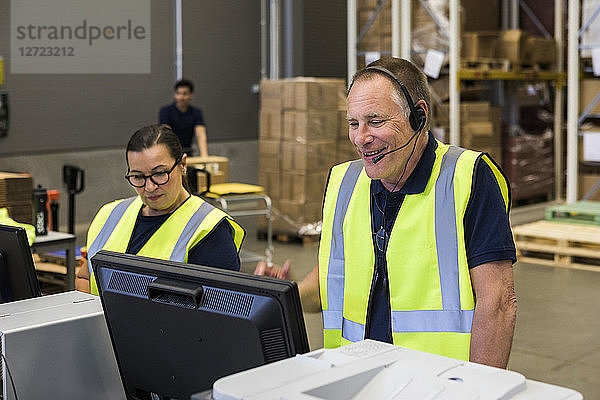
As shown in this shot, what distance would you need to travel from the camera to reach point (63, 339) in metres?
2.13

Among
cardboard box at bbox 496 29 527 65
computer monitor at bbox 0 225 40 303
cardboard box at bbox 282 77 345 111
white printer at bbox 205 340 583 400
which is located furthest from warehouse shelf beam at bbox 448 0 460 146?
white printer at bbox 205 340 583 400

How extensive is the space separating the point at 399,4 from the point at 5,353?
1021cm

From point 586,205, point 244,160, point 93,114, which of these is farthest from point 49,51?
point 586,205

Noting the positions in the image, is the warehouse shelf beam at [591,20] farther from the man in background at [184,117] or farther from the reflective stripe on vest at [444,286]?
the reflective stripe on vest at [444,286]

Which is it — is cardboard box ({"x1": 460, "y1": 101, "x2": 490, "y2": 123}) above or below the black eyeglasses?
above

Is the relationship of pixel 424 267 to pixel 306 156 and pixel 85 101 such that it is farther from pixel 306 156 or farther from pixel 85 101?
pixel 85 101

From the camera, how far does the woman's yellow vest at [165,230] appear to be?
335 centimetres

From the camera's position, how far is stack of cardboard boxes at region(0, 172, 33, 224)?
650cm

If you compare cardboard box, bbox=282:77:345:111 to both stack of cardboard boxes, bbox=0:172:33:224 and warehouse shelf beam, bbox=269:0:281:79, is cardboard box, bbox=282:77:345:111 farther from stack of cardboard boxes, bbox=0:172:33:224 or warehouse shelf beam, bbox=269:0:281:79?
stack of cardboard boxes, bbox=0:172:33:224

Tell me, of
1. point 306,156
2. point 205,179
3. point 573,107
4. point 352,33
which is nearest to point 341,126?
point 306,156

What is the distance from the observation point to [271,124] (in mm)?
10758

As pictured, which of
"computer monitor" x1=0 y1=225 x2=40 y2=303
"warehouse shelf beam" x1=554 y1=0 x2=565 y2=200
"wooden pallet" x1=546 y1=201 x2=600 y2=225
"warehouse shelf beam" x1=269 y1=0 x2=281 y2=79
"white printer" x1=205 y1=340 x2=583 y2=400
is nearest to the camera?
"white printer" x1=205 y1=340 x2=583 y2=400

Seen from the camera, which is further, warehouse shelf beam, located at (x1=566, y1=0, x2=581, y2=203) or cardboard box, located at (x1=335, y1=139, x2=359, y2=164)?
cardboard box, located at (x1=335, y1=139, x2=359, y2=164)

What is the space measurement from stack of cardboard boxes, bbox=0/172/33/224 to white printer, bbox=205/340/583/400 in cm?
525
